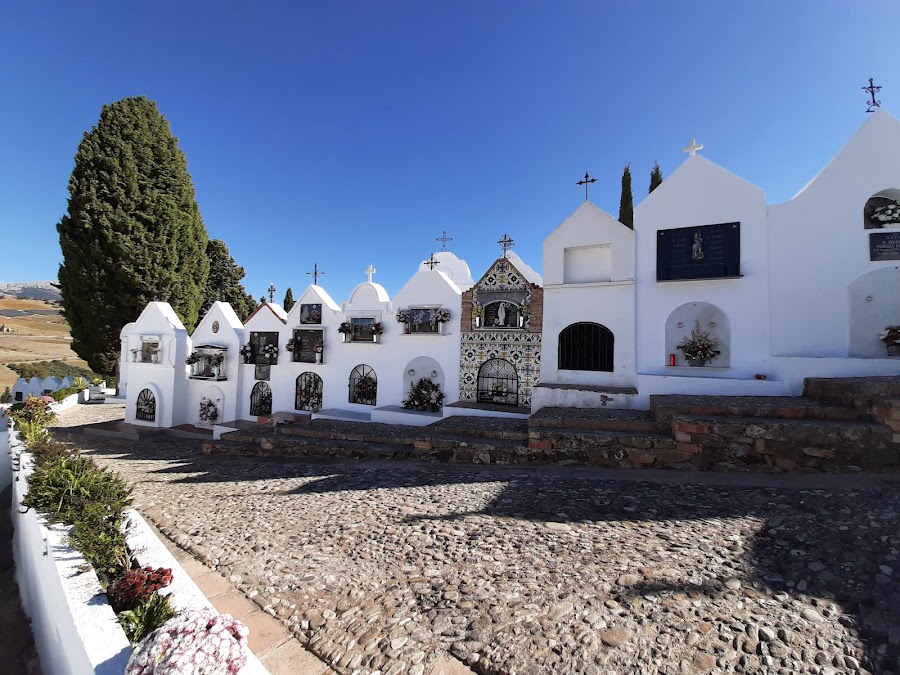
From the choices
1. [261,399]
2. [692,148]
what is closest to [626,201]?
[692,148]

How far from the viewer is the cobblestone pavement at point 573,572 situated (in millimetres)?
2570

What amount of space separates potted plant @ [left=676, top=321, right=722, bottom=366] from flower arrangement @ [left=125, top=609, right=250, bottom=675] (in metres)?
10.2

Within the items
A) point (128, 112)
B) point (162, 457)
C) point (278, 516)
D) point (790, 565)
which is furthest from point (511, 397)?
point (128, 112)

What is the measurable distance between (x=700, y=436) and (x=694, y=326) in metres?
4.69

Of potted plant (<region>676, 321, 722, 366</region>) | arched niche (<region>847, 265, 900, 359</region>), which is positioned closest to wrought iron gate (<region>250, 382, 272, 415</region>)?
potted plant (<region>676, 321, 722, 366</region>)

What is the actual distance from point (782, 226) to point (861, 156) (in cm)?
204

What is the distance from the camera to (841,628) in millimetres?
2664

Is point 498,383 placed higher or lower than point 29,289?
lower

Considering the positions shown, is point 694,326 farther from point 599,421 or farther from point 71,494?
point 71,494

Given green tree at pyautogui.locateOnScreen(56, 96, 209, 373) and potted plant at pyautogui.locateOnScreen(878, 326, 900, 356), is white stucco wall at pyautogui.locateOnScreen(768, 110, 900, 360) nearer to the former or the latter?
Answer: potted plant at pyautogui.locateOnScreen(878, 326, 900, 356)

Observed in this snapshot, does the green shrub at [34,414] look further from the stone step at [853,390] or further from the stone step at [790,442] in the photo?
the stone step at [853,390]

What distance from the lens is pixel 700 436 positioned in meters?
6.49

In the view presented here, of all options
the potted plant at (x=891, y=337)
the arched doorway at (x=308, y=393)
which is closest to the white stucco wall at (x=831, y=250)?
the potted plant at (x=891, y=337)

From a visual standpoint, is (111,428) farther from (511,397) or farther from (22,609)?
(511,397)
